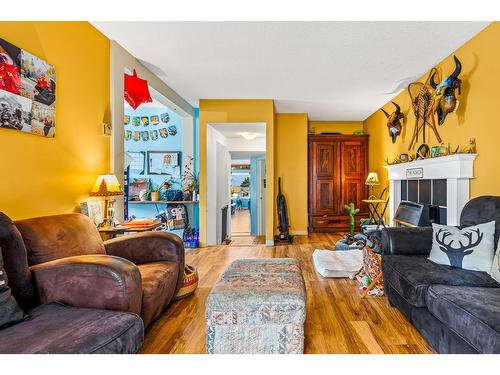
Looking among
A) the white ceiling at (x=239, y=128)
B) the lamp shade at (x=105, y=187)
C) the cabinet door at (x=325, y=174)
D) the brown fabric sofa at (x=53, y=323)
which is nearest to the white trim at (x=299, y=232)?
the cabinet door at (x=325, y=174)

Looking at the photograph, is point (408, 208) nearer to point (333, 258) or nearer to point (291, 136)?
point (333, 258)

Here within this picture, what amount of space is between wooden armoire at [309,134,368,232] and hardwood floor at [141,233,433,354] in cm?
320

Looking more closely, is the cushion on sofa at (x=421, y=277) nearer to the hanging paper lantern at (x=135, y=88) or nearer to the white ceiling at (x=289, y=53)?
the white ceiling at (x=289, y=53)

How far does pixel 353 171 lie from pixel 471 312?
519 cm

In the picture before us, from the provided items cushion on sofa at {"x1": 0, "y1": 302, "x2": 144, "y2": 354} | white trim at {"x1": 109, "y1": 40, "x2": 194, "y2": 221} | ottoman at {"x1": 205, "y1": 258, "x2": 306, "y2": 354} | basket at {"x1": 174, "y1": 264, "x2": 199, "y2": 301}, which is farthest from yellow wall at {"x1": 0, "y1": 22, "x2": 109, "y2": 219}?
ottoman at {"x1": 205, "y1": 258, "x2": 306, "y2": 354}

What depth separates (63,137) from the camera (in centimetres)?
242

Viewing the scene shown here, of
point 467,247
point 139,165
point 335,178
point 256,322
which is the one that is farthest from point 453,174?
point 139,165

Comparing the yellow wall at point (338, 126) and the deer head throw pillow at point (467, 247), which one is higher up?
the yellow wall at point (338, 126)

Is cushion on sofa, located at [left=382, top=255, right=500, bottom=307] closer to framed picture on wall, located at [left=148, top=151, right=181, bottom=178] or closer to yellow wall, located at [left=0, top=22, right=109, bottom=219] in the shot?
yellow wall, located at [left=0, top=22, right=109, bottom=219]

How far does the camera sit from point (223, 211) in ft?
19.4

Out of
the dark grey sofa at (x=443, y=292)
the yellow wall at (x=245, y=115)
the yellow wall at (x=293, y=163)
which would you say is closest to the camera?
the dark grey sofa at (x=443, y=292)

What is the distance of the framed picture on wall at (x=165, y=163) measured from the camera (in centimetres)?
553

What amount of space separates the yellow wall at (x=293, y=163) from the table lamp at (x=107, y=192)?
3827 millimetres
